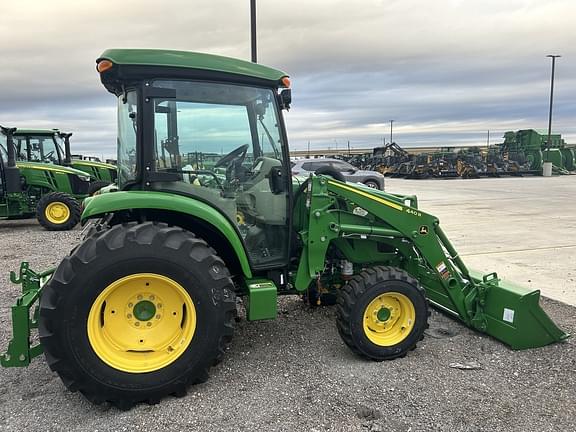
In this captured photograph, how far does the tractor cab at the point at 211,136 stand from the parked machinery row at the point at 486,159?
29081 mm

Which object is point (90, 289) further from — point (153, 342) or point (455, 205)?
point (455, 205)

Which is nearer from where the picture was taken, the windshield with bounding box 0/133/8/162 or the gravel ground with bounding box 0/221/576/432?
the gravel ground with bounding box 0/221/576/432

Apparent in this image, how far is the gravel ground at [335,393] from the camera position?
311cm

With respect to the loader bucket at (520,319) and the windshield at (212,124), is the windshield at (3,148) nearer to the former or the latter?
the windshield at (212,124)

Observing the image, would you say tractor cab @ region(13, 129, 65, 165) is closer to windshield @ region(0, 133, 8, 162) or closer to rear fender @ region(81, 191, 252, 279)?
windshield @ region(0, 133, 8, 162)

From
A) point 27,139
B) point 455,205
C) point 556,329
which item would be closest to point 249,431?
point 556,329

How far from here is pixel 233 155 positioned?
3863 millimetres

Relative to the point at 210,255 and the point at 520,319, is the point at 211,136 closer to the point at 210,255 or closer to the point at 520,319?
the point at 210,255

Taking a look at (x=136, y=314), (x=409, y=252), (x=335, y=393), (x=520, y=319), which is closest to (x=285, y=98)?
(x=409, y=252)

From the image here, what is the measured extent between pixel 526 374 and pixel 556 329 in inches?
28.4

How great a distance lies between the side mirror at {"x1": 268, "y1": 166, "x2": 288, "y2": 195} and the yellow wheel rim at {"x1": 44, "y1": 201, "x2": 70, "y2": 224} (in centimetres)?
879

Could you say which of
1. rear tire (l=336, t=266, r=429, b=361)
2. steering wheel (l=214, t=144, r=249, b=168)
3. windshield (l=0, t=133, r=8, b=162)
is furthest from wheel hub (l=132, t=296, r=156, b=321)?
windshield (l=0, t=133, r=8, b=162)

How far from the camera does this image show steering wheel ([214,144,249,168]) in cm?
381

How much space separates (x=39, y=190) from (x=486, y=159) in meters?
29.3
